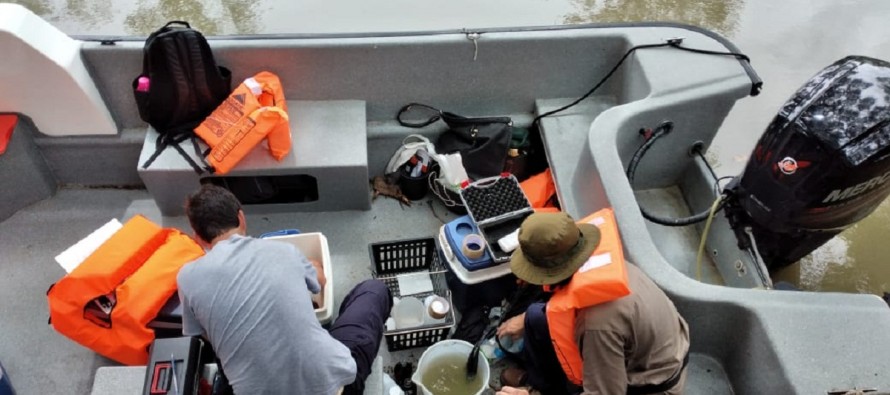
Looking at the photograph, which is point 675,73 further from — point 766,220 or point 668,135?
point 766,220

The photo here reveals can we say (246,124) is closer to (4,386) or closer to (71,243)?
(71,243)

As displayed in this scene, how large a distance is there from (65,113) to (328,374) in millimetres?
1956

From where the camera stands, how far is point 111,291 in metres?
2.19

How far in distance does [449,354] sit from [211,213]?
3.25ft

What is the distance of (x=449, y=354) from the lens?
2248 mm

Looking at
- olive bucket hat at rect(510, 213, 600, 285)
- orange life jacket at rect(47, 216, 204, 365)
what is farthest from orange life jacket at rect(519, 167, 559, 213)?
orange life jacket at rect(47, 216, 204, 365)

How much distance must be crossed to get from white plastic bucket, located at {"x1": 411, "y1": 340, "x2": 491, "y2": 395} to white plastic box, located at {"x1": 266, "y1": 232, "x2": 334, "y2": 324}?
38 cm

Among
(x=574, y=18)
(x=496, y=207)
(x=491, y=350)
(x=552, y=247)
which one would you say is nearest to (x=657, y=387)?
(x=552, y=247)

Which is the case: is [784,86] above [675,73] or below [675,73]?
below

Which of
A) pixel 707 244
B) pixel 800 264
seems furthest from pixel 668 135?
pixel 800 264

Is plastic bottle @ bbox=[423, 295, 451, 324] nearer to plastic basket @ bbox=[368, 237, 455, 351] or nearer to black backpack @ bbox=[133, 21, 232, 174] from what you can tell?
plastic basket @ bbox=[368, 237, 455, 351]

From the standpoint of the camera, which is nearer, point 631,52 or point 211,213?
point 211,213

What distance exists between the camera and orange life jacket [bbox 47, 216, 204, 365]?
2.13 m

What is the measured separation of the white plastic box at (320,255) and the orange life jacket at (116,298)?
41 centimetres
